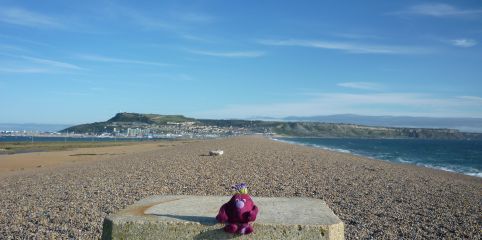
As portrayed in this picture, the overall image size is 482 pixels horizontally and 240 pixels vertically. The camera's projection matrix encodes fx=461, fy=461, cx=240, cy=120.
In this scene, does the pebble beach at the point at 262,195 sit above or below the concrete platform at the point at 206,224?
below

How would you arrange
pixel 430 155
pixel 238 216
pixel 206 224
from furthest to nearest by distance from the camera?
pixel 430 155 < pixel 206 224 < pixel 238 216

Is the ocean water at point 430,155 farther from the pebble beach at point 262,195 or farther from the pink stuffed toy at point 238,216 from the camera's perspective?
the pink stuffed toy at point 238,216

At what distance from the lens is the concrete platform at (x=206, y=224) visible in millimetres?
5418

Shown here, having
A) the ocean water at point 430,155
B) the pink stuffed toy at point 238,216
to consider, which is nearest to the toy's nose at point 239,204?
the pink stuffed toy at point 238,216

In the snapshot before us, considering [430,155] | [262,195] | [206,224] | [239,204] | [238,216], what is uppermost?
[239,204]

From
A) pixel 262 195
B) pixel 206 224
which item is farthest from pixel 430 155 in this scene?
pixel 206 224

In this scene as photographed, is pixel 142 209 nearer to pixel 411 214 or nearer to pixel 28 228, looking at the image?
pixel 28 228

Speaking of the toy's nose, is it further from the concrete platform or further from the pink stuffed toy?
the concrete platform

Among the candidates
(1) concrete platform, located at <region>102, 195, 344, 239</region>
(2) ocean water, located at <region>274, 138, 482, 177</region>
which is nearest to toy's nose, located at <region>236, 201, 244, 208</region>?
(1) concrete platform, located at <region>102, 195, 344, 239</region>

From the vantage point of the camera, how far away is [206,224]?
18.2 ft

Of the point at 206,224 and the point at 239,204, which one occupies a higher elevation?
the point at 239,204

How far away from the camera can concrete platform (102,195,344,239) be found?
17.8 ft

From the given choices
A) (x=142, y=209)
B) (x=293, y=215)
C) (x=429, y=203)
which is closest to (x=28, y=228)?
(x=142, y=209)

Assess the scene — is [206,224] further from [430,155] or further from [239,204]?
[430,155]
